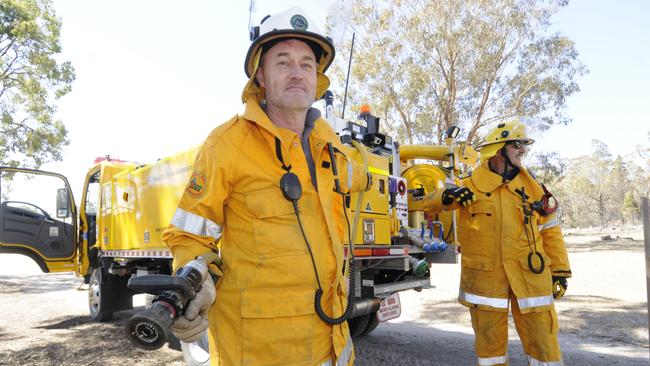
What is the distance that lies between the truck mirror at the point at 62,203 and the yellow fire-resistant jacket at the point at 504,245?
20.1ft

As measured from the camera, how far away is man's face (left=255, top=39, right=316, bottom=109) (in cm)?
191

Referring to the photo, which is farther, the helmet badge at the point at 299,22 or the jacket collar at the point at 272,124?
the helmet badge at the point at 299,22

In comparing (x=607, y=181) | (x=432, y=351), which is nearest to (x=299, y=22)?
(x=432, y=351)

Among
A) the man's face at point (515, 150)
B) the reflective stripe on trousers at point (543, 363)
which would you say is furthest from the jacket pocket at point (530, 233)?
the reflective stripe on trousers at point (543, 363)

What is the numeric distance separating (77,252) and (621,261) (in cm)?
1606

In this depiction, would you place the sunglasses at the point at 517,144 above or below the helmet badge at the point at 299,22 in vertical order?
below

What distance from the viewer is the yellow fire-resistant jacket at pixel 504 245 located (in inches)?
132

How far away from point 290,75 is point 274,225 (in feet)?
2.12

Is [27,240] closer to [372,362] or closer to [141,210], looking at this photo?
[141,210]

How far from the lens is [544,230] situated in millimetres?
3725

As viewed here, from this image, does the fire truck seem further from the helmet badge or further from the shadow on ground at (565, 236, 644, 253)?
the shadow on ground at (565, 236, 644, 253)

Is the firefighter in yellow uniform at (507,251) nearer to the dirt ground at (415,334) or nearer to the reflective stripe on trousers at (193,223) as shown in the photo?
the dirt ground at (415,334)

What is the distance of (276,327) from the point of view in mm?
1646

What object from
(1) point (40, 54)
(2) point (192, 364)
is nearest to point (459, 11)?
(1) point (40, 54)
